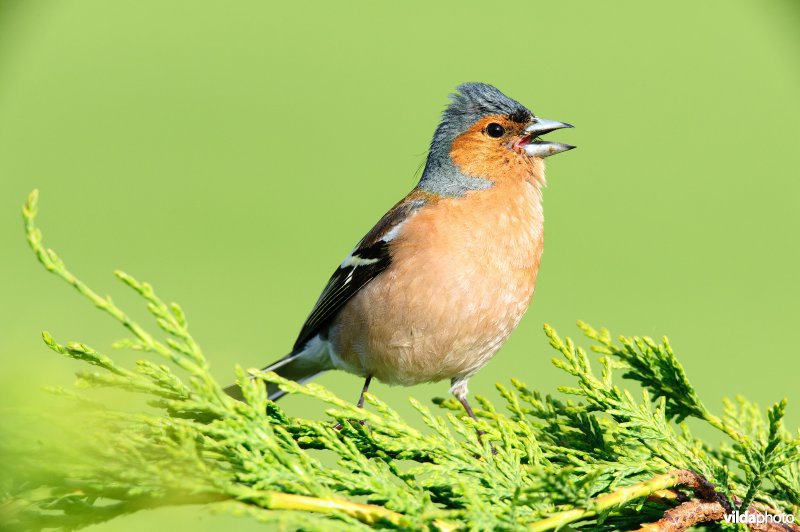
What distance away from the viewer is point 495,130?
3.65 meters

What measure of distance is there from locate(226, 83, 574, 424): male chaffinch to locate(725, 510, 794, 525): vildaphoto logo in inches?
54.5

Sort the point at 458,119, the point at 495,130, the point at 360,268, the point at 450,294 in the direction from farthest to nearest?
1. the point at 458,119
2. the point at 495,130
3. the point at 360,268
4. the point at 450,294

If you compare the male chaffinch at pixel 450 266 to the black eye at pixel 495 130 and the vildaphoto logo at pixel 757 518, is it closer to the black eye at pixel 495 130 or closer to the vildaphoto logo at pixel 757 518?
the black eye at pixel 495 130

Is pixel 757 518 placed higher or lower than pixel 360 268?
lower

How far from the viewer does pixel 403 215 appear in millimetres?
3467

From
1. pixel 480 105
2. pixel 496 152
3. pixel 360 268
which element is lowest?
pixel 360 268

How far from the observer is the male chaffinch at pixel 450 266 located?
121 inches

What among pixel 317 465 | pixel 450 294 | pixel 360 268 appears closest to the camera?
pixel 317 465

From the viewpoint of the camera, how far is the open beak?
3.56 meters

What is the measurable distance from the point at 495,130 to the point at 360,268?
102cm

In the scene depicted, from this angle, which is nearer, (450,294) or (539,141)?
(450,294)

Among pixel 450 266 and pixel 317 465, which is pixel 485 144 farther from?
pixel 317 465

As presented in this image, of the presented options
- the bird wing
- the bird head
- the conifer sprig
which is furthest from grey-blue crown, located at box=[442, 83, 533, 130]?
the conifer sprig

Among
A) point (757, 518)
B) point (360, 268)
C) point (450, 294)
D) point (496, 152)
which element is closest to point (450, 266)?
point (450, 294)
